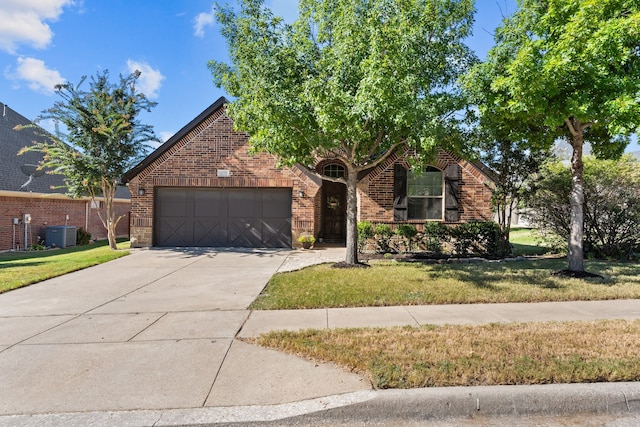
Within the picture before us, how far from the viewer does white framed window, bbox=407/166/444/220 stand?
43.7 ft

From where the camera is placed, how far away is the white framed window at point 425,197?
13320mm

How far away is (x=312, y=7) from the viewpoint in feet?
27.9

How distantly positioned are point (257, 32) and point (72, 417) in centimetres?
827

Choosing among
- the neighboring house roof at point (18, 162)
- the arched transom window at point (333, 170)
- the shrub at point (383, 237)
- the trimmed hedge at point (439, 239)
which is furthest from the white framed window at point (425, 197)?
the neighboring house roof at point (18, 162)

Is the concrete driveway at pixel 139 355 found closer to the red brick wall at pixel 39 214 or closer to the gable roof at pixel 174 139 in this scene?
the gable roof at pixel 174 139

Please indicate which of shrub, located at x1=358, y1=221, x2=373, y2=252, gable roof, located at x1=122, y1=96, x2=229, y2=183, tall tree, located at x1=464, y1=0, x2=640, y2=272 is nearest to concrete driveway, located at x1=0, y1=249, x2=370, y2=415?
shrub, located at x1=358, y1=221, x2=373, y2=252

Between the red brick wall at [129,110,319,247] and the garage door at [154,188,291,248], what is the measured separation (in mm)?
372

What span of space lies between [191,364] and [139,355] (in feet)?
2.39

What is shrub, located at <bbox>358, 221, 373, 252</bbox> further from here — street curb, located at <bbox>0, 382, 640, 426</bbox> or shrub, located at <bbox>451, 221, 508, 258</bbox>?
street curb, located at <bbox>0, 382, 640, 426</bbox>

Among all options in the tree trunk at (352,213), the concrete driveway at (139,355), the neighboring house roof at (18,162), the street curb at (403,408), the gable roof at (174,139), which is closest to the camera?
the street curb at (403,408)

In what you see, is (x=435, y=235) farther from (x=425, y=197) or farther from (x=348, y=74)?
(x=348, y=74)

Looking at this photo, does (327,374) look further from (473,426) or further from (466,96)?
(466,96)

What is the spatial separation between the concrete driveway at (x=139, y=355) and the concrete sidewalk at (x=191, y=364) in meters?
0.02

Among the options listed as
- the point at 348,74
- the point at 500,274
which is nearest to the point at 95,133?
the point at 348,74
